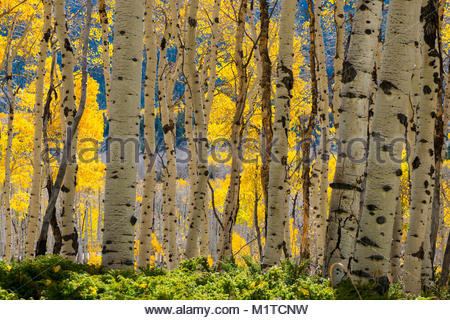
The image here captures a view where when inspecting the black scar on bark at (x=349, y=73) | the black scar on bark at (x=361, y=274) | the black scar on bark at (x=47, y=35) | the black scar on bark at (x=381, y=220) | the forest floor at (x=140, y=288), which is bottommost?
the forest floor at (x=140, y=288)

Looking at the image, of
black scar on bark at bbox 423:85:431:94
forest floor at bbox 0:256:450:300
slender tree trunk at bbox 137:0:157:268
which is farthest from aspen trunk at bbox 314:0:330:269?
forest floor at bbox 0:256:450:300

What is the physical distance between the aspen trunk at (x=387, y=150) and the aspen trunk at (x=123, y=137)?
2.09 m

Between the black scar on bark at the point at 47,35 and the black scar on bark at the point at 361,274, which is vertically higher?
the black scar on bark at the point at 47,35

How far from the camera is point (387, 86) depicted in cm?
279

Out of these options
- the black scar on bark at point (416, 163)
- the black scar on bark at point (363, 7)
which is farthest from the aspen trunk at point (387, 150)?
the black scar on bark at point (416, 163)

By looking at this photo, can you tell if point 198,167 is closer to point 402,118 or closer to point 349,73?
point 349,73

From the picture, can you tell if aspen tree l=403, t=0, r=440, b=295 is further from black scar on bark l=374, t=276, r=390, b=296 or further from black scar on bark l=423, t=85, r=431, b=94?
black scar on bark l=374, t=276, r=390, b=296

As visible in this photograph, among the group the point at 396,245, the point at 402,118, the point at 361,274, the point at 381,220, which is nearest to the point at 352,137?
the point at 402,118

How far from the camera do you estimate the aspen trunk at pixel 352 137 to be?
11.5ft

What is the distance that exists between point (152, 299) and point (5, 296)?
0.95m

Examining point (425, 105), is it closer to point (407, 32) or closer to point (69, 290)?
point (407, 32)

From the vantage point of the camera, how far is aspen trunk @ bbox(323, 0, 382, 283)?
11.5 ft

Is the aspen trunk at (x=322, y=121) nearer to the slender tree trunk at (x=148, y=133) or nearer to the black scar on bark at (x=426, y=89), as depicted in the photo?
the black scar on bark at (x=426, y=89)

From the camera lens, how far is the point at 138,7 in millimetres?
3818
